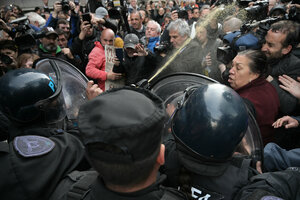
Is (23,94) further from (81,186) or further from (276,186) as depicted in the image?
(276,186)

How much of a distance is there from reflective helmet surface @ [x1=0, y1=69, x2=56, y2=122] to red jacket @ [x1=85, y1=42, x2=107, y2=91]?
79.5 inches

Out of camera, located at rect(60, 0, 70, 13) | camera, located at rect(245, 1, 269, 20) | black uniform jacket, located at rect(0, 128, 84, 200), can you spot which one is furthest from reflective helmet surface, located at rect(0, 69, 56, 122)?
camera, located at rect(60, 0, 70, 13)

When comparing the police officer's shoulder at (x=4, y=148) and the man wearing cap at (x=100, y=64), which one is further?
the man wearing cap at (x=100, y=64)

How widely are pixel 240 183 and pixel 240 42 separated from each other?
6.13 ft

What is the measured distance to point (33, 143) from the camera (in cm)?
110

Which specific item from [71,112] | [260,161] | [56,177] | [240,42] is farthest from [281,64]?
[56,177]

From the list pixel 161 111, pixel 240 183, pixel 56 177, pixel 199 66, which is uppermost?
pixel 161 111

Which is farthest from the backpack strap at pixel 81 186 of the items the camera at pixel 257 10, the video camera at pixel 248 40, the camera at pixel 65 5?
the camera at pixel 65 5

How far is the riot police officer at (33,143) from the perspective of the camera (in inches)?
39.4

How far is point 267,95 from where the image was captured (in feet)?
6.40

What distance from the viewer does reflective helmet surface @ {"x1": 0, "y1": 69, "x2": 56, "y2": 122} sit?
4.37 feet

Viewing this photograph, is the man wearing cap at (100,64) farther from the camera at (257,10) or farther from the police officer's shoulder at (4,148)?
the police officer's shoulder at (4,148)

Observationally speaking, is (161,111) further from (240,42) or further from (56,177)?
(240,42)

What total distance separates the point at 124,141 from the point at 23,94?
95 cm
